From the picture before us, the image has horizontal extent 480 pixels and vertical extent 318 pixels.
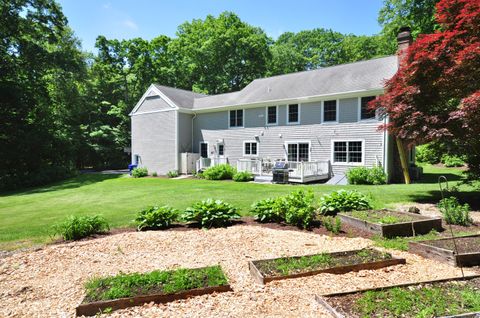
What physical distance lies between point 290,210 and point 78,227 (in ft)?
13.5

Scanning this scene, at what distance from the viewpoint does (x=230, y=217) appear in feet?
20.8

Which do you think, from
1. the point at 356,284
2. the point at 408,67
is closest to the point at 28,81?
the point at 408,67

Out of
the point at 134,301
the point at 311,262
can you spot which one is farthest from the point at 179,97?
the point at 134,301

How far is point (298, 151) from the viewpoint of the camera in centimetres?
1705

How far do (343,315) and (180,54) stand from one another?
131 feet

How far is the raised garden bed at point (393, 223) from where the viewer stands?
209 inches

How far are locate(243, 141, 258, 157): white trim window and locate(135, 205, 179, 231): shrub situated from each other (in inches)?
510

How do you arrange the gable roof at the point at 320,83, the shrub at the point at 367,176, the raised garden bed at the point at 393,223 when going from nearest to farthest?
the raised garden bed at the point at 393,223 → the shrub at the point at 367,176 → the gable roof at the point at 320,83

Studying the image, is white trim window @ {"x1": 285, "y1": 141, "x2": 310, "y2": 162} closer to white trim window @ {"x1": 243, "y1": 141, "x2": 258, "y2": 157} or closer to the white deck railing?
white trim window @ {"x1": 243, "y1": 141, "x2": 258, "y2": 157}

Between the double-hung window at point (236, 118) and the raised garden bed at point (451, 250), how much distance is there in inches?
624

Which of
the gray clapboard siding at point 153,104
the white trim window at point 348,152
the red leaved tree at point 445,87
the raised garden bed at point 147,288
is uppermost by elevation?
the gray clapboard siding at point 153,104

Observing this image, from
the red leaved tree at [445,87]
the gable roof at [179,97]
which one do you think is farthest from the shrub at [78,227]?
the gable roof at [179,97]

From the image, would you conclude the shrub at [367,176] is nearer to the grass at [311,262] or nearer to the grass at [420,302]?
the grass at [311,262]

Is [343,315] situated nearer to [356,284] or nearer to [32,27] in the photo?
[356,284]
